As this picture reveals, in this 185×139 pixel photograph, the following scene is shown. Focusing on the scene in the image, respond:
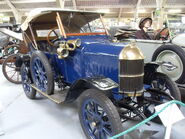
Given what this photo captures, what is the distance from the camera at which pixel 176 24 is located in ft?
15.9

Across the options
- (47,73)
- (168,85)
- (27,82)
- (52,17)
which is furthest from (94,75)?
(27,82)

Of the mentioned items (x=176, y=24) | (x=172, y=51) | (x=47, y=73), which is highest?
(x=176, y=24)

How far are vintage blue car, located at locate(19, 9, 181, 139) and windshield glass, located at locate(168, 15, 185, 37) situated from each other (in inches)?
80.4

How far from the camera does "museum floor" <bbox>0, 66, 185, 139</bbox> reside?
258 cm

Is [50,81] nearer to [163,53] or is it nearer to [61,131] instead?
[61,131]

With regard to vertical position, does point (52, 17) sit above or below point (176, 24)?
above

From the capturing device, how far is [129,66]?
6.65ft

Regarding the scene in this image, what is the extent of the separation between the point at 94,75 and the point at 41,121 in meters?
1.17

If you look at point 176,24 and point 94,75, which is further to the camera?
point 176,24

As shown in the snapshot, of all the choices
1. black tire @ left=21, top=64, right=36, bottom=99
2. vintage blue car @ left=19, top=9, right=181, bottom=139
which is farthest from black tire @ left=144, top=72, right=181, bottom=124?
black tire @ left=21, top=64, right=36, bottom=99

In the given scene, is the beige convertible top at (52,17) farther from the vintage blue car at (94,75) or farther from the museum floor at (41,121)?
the museum floor at (41,121)

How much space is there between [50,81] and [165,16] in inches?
129

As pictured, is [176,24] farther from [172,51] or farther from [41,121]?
[41,121]

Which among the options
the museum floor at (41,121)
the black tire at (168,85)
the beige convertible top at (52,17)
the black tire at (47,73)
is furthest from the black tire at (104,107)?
the beige convertible top at (52,17)
